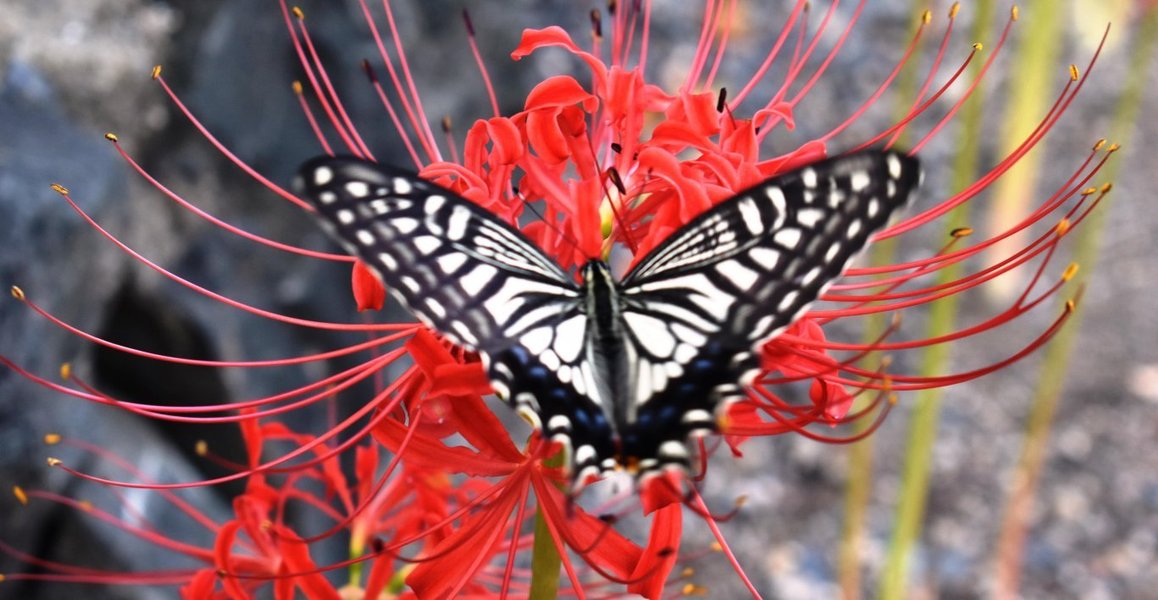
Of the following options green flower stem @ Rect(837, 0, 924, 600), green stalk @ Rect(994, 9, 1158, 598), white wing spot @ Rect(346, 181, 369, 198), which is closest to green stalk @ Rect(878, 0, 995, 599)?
green flower stem @ Rect(837, 0, 924, 600)

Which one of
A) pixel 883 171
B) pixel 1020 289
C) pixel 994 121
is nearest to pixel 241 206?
pixel 883 171

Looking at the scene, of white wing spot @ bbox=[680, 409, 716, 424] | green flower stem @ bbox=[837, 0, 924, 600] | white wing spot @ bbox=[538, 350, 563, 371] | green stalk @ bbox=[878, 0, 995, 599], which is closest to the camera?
white wing spot @ bbox=[680, 409, 716, 424]

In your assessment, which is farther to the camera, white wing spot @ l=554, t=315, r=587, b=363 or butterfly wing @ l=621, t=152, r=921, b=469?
white wing spot @ l=554, t=315, r=587, b=363

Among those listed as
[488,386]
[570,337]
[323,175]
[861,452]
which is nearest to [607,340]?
[570,337]

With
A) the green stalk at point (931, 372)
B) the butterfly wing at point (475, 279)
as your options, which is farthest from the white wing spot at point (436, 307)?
the green stalk at point (931, 372)

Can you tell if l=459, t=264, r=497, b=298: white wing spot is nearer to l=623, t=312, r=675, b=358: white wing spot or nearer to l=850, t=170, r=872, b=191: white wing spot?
l=623, t=312, r=675, b=358: white wing spot

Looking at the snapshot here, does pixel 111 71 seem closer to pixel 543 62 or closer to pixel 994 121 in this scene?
pixel 543 62

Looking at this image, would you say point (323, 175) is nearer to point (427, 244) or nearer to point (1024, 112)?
point (427, 244)

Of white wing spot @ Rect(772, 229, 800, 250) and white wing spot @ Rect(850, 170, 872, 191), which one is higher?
white wing spot @ Rect(850, 170, 872, 191)

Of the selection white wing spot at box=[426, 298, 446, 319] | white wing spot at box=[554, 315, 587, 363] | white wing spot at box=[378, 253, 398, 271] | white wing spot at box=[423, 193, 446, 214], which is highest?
white wing spot at box=[423, 193, 446, 214]
